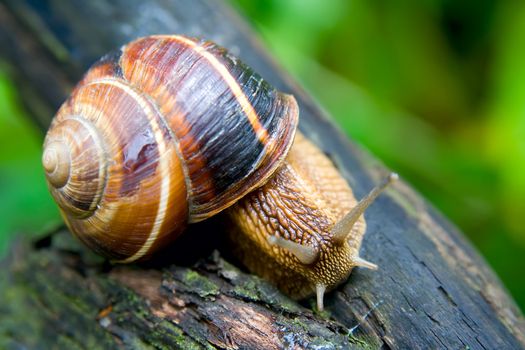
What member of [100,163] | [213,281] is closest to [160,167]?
[100,163]

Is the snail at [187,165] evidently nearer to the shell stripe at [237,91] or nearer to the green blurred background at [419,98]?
the shell stripe at [237,91]

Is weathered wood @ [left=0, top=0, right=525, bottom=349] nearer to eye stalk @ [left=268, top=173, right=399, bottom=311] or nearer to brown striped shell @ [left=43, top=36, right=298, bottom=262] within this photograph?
eye stalk @ [left=268, top=173, right=399, bottom=311]

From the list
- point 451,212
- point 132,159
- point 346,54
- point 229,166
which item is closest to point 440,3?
point 346,54

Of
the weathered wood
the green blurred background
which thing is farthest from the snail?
the green blurred background

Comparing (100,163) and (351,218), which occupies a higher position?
(100,163)

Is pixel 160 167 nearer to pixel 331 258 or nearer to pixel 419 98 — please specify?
pixel 331 258

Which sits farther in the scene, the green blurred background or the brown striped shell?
the green blurred background

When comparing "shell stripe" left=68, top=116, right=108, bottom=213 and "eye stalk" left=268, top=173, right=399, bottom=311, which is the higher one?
"shell stripe" left=68, top=116, right=108, bottom=213
